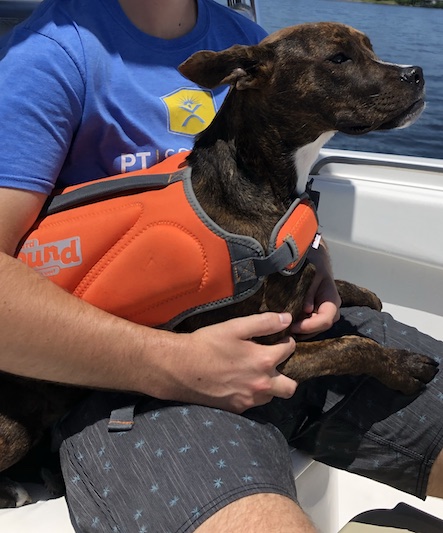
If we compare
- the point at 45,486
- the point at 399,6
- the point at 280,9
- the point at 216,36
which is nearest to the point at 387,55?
the point at 280,9

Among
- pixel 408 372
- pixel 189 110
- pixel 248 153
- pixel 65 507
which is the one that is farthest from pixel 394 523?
pixel 189 110

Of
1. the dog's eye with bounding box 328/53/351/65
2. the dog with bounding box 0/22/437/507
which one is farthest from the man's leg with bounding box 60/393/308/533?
the dog's eye with bounding box 328/53/351/65

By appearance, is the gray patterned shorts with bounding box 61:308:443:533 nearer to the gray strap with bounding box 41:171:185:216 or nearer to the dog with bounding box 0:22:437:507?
the dog with bounding box 0:22:437:507

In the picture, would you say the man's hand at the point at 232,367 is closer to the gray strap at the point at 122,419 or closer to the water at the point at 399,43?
the gray strap at the point at 122,419

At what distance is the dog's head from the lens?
2.22 metres

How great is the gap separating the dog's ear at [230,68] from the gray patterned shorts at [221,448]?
101cm

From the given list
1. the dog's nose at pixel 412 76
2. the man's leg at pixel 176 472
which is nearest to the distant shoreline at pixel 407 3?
the dog's nose at pixel 412 76

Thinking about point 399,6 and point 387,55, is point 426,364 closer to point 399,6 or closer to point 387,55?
point 387,55

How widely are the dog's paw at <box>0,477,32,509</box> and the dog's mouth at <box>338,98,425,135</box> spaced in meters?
1.58

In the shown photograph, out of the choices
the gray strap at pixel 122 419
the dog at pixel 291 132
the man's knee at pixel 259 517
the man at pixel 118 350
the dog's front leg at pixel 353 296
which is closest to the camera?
the man's knee at pixel 259 517

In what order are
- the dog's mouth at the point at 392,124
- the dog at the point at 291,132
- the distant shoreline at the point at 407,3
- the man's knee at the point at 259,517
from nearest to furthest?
the man's knee at the point at 259,517, the dog at the point at 291,132, the dog's mouth at the point at 392,124, the distant shoreline at the point at 407,3

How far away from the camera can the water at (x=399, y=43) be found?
367 inches

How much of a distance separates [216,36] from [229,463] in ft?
5.16

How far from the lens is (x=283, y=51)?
227 cm
